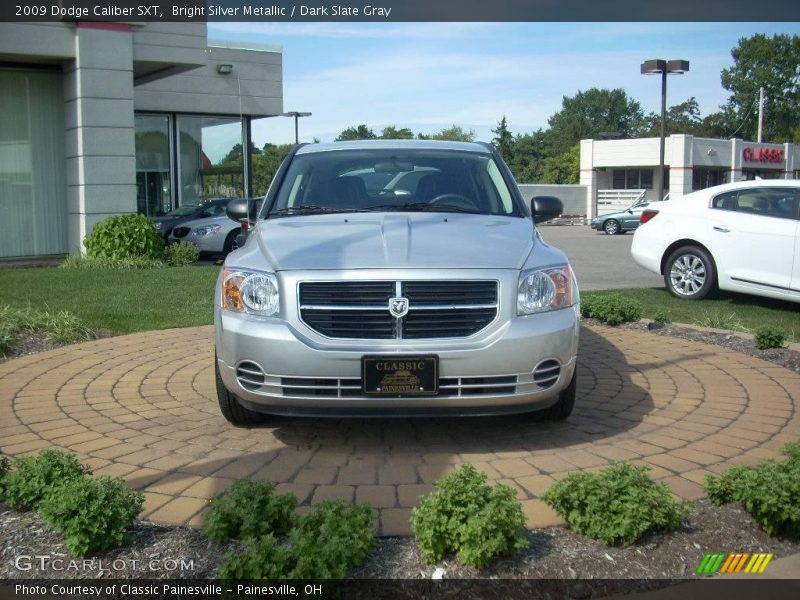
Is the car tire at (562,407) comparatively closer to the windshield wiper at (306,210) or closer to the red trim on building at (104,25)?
the windshield wiper at (306,210)

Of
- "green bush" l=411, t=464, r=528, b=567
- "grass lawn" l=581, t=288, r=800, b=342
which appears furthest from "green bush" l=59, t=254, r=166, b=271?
"green bush" l=411, t=464, r=528, b=567

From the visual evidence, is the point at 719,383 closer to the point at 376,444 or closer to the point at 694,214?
the point at 376,444

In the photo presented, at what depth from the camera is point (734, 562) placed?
11.2ft

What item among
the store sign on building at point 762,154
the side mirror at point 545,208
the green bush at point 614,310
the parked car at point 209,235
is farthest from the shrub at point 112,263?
the store sign on building at point 762,154

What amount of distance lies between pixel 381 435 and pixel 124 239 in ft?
34.0

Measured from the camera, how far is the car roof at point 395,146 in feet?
21.3

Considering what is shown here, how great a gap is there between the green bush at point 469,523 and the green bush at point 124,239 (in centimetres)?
1180

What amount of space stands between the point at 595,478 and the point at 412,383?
1.14 meters

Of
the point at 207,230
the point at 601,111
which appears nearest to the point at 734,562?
the point at 207,230

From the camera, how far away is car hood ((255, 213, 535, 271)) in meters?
4.59

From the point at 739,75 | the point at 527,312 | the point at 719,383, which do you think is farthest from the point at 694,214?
the point at 739,75

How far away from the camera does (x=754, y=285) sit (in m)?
10.1

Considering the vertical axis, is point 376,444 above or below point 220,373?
below

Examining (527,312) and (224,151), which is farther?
(224,151)
